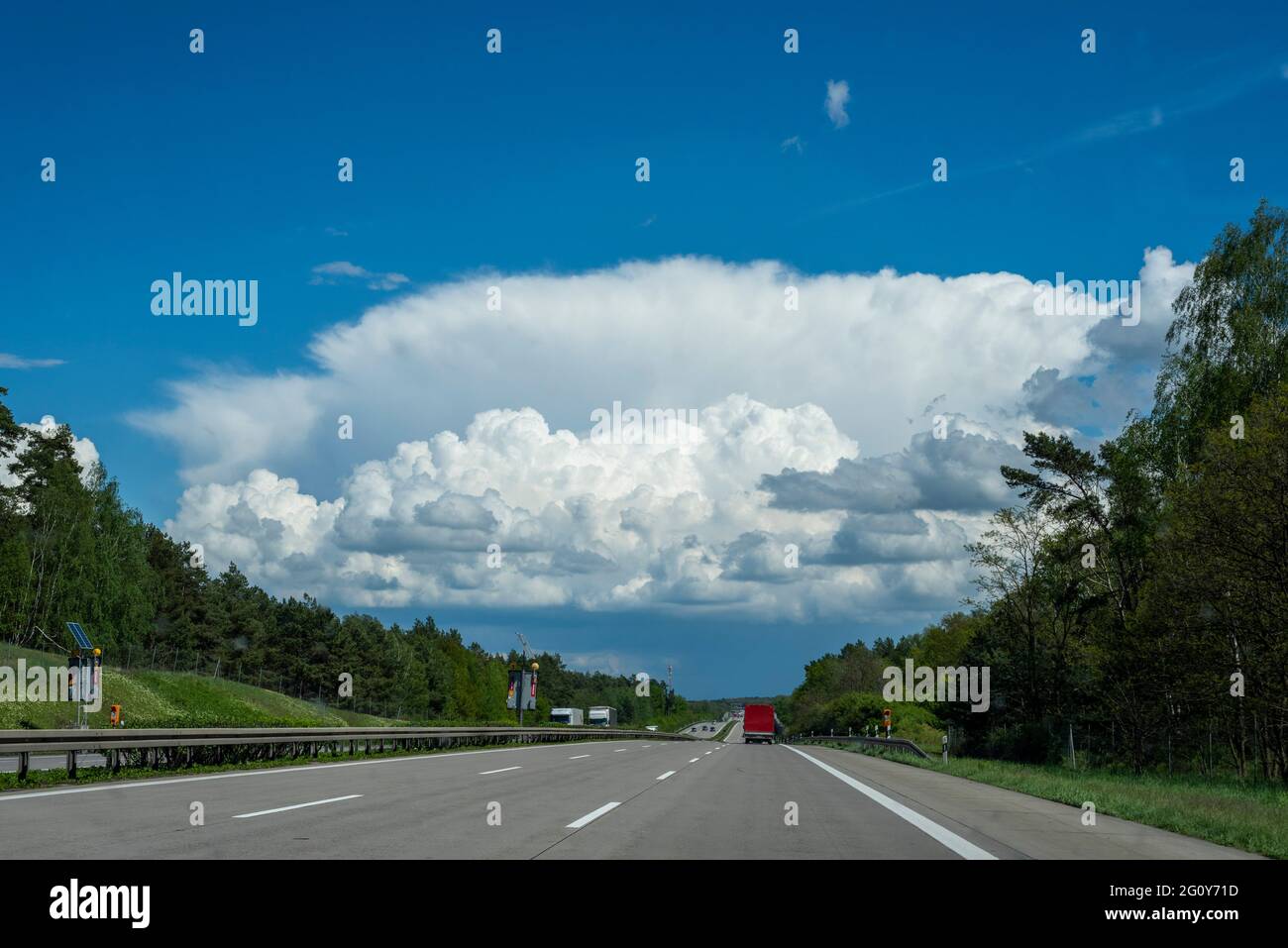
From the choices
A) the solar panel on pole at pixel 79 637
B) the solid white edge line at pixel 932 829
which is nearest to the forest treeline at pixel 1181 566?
the solid white edge line at pixel 932 829

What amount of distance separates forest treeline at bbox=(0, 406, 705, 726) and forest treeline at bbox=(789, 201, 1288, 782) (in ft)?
102

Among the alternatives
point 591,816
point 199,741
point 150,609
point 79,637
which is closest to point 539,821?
point 591,816

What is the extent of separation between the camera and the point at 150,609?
79.1 metres

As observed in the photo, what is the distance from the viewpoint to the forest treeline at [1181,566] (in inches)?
1006

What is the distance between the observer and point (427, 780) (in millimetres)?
18750

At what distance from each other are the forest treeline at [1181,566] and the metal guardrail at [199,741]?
73.5 ft

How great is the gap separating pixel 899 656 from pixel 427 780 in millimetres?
186739

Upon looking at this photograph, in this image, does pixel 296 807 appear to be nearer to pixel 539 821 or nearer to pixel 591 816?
pixel 539 821

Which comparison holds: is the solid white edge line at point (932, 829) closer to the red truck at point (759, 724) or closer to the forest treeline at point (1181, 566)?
the forest treeline at point (1181, 566)

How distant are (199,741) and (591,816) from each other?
11134mm

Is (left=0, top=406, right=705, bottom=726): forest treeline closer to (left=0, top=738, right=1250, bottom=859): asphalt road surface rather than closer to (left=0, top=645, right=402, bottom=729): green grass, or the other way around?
(left=0, top=645, right=402, bottom=729): green grass

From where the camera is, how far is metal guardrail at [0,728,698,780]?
16047 mm
